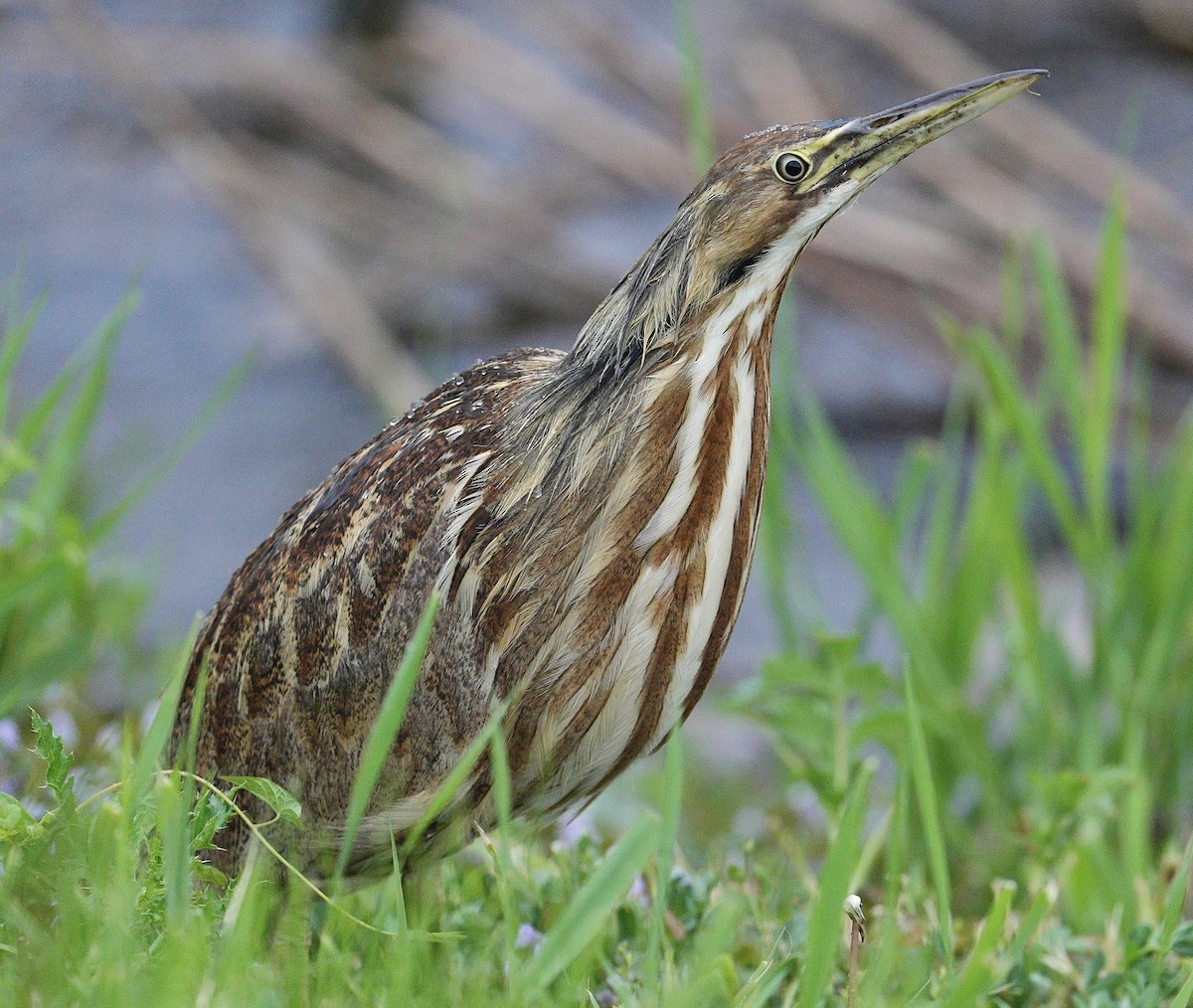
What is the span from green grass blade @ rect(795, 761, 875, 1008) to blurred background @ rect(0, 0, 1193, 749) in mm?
2308

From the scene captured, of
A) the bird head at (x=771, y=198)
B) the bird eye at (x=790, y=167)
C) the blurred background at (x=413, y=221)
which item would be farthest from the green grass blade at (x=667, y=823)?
the blurred background at (x=413, y=221)

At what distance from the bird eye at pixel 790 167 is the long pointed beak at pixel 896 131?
0.07 ft

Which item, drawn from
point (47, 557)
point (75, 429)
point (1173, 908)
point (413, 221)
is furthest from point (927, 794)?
point (413, 221)

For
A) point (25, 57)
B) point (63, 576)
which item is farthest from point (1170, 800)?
point (25, 57)

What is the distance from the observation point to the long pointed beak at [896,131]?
1.73 metres

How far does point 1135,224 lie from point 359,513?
301 centimetres

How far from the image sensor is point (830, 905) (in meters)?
1.45

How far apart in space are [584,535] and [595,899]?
46 cm

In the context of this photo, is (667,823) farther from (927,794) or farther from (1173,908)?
(1173,908)

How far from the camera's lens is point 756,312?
5.78ft

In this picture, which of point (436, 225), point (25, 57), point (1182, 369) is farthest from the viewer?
point (25, 57)

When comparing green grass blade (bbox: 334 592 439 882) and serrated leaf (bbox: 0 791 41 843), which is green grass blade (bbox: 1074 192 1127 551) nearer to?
green grass blade (bbox: 334 592 439 882)

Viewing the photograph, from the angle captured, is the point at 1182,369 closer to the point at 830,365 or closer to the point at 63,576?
the point at 830,365

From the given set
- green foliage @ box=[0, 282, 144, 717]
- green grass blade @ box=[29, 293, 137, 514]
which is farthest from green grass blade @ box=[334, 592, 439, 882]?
green grass blade @ box=[29, 293, 137, 514]
